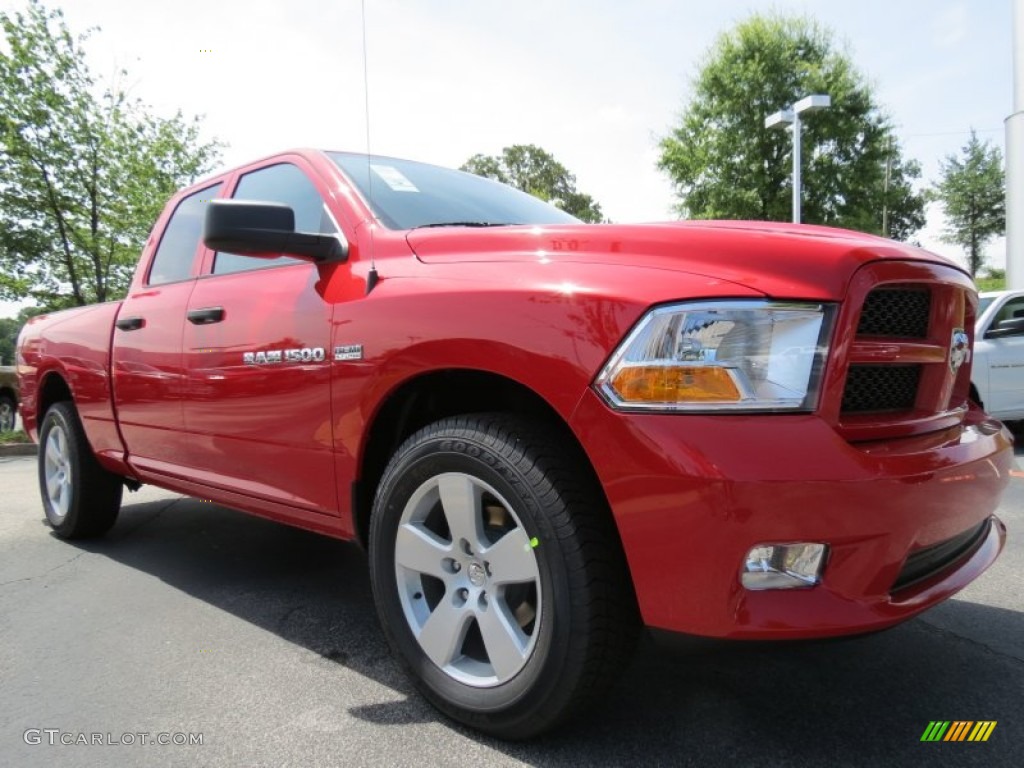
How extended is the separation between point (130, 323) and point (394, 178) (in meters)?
1.63

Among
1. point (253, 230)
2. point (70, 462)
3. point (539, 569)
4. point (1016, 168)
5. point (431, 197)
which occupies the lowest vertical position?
point (70, 462)

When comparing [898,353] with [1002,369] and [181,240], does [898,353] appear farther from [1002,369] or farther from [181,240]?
[1002,369]

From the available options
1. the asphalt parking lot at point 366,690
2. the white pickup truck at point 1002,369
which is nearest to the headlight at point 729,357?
the asphalt parking lot at point 366,690

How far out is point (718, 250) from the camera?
1.75 m

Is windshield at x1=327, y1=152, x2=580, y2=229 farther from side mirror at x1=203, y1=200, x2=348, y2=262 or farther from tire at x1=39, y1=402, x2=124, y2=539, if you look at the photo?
tire at x1=39, y1=402, x2=124, y2=539

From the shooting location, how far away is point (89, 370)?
3.86m

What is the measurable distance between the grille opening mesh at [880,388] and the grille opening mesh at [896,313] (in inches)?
3.7

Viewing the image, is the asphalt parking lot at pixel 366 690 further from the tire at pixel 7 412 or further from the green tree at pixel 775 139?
the green tree at pixel 775 139

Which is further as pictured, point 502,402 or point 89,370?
point 89,370

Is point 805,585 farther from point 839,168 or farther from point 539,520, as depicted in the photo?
point 839,168

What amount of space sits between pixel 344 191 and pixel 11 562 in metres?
2.98

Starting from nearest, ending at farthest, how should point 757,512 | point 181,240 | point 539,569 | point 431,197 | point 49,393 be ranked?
→ point 757,512 → point 539,569 → point 431,197 → point 181,240 → point 49,393

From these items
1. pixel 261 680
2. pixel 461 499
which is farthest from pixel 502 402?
pixel 261 680

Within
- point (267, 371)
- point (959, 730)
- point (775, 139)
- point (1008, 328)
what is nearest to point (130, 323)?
point (267, 371)
